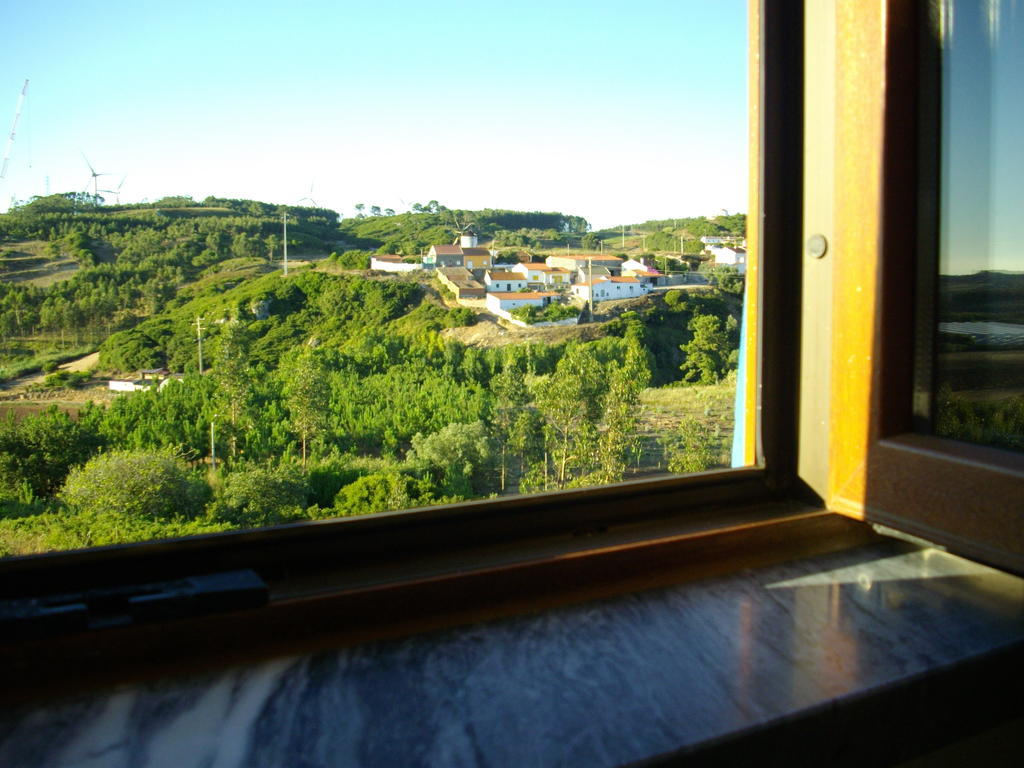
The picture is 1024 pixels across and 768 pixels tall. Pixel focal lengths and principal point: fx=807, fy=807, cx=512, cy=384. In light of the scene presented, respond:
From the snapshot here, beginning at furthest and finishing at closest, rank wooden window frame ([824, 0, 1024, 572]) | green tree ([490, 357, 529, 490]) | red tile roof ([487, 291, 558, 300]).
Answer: red tile roof ([487, 291, 558, 300]) → green tree ([490, 357, 529, 490]) → wooden window frame ([824, 0, 1024, 572])

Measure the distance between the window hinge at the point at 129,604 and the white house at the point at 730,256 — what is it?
1.00m

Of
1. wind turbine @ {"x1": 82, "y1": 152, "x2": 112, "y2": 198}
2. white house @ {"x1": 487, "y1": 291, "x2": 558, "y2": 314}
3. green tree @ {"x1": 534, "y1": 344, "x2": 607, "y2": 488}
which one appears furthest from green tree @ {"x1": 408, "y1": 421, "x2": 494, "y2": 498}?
wind turbine @ {"x1": 82, "y1": 152, "x2": 112, "y2": 198}

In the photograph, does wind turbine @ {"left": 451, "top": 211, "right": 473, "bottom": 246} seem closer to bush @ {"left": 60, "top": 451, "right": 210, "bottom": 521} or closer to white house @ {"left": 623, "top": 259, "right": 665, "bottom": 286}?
white house @ {"left": 623, "top": 259, "right": 665, "bottom": 286}

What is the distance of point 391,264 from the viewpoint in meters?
1.35

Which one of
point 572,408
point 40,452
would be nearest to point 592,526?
point 572,408

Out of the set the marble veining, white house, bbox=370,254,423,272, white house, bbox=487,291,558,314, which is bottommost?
the marble veining

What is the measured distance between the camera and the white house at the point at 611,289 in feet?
4.75

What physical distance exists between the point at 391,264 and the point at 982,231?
92 cm

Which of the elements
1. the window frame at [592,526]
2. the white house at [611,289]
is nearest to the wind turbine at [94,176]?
the window frame at [592,526]

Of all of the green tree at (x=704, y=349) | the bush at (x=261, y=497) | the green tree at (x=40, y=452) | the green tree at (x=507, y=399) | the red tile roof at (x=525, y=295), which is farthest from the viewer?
the green tree at (x=704, y=349)

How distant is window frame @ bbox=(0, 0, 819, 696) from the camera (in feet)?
3.01

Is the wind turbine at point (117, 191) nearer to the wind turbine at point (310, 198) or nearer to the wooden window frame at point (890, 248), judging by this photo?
the wind turbine at point (310, 198)

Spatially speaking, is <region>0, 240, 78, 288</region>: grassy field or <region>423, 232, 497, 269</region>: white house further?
<region>423, 232, 497, 269</region>: white house

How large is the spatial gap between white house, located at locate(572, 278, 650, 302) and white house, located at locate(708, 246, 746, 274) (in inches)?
5.7
